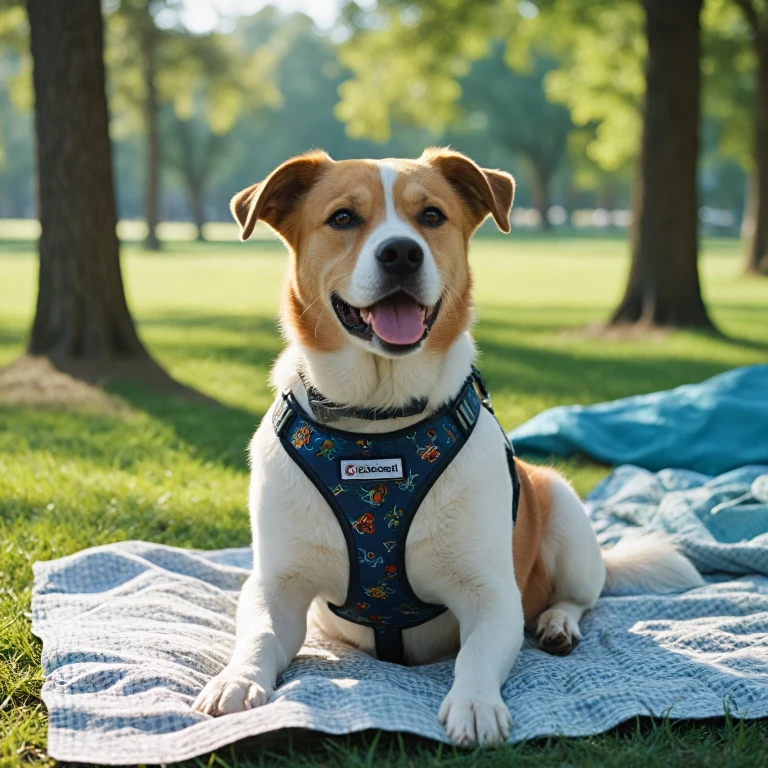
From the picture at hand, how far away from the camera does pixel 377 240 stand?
3523 mm

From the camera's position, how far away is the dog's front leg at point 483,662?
305 centimetres

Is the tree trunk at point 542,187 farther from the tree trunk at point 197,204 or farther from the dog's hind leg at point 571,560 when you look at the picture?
the dog's hind leg at point 571,560

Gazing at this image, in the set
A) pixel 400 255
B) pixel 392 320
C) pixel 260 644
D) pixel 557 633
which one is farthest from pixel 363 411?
pixel 557 633

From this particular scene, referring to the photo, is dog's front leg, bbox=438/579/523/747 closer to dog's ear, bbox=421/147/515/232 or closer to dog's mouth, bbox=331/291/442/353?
dog's mouth, bbox=331/291/442/353

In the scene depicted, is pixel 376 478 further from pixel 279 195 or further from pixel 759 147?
pixel 759 147

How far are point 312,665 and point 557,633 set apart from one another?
1061 mm

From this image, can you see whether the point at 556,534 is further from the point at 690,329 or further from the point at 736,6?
the point at 736,6

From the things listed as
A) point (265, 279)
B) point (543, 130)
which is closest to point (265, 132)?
point (543, 130)

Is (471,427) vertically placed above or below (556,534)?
above

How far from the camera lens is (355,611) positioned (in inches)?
145

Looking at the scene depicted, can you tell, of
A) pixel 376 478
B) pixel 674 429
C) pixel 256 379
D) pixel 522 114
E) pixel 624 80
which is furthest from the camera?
pixel 522 114

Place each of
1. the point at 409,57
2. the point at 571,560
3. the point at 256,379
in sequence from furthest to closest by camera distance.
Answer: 1. the point at 409,57
2. the point at 256,379
3. the point at 571,560

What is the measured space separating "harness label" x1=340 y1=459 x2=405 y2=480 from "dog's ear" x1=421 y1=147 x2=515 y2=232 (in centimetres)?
118

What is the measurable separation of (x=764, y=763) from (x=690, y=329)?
1118 centimetres
